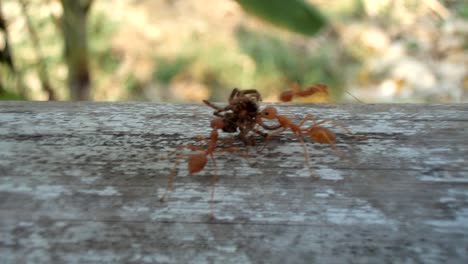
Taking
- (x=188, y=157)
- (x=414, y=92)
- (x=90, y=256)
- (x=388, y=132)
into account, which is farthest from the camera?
(x=414, y=92)

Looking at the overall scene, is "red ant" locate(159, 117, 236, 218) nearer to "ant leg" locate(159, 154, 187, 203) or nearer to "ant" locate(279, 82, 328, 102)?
"ant leg" locate(159, 154, 187, 203)

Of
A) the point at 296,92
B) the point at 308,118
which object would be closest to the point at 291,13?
the point at 296,92

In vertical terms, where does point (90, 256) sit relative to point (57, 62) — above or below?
below

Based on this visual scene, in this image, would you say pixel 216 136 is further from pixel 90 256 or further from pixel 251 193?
pixel 90 256

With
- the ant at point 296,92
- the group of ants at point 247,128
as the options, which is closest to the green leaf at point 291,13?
the ant at point 296,92

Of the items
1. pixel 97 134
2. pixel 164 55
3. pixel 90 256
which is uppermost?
pixel 164 55

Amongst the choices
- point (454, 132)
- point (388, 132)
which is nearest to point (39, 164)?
point (388, 132)
